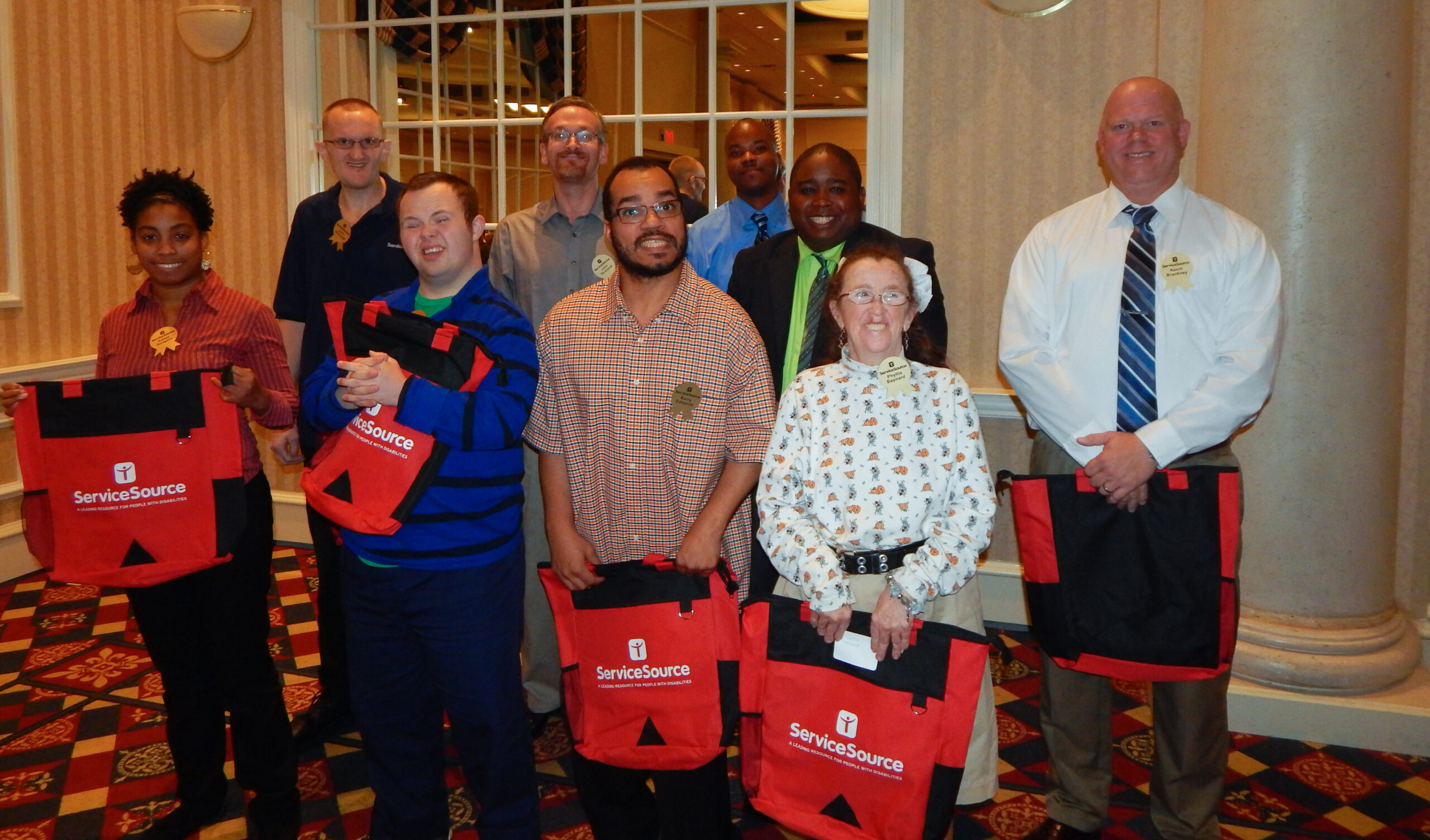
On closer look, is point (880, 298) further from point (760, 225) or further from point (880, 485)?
point (760, 225)

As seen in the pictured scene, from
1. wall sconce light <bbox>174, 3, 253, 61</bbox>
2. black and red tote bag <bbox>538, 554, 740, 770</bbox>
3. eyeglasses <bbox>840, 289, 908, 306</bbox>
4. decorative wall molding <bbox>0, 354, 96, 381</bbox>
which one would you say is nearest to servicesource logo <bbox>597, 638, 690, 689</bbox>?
black and red tote bag <bbox>538, 554, 740, 770</bbox>

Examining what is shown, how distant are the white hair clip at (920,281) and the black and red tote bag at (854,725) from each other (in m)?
0.73

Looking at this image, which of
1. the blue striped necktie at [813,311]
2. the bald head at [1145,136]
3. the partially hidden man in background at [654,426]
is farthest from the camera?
the blue striped necktie at [813,311]

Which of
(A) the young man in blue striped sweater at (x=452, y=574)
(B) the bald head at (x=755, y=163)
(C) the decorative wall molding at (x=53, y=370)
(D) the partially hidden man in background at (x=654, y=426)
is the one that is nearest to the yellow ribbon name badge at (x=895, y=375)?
(D) the partially hidden man in background at (x=654, y=426)

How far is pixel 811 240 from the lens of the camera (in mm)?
2887

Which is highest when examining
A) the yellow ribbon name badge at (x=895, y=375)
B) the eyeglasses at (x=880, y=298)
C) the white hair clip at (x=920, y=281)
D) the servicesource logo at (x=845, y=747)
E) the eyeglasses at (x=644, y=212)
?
the eyeglasses at (x=644, y=212)

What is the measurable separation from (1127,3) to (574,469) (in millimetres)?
2984

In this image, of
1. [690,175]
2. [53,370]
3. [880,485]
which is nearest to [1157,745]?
[880,485]

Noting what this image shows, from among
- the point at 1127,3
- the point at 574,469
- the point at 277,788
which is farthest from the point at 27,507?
the point at 1127,3

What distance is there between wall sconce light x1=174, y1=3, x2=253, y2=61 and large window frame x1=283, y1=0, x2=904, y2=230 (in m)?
0.25

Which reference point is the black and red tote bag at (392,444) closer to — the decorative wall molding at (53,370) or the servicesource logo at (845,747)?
the servicesource logo at (845,747)

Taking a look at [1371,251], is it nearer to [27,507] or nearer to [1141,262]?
[1141,262]

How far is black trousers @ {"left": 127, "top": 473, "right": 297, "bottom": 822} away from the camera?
2381 millimetres

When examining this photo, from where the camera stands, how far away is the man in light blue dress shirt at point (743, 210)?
11.5ft
